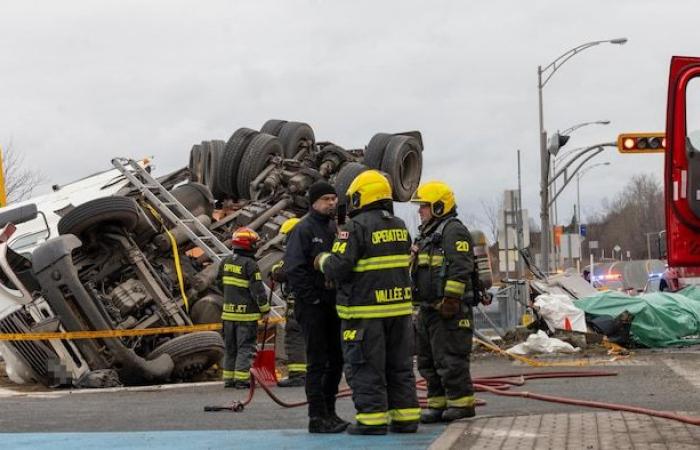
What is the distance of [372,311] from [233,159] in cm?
1117

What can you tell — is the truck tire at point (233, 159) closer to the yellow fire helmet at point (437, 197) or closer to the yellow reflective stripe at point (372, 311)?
the yellow fire helmet at point (437, 197)

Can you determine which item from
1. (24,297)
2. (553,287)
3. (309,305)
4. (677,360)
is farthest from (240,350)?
(553,287)

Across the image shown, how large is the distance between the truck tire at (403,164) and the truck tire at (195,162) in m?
3.35

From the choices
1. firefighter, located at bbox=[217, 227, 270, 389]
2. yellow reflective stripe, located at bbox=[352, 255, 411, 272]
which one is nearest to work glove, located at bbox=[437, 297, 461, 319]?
yellow reflective stripe, located at bbox=[352, 255, 411, 272]

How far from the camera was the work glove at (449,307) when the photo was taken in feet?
28.2

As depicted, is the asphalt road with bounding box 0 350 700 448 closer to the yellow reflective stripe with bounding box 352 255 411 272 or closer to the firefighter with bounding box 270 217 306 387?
the firefighter with bounding box 270 217 306 387

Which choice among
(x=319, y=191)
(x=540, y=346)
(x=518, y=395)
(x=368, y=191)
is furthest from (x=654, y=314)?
(x=368, y=191)

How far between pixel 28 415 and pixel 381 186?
4385 mm

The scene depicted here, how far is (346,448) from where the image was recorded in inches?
304

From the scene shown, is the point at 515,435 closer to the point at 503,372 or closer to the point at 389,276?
the point at 389,276

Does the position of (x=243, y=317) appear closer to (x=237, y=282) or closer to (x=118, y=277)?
(x=237, y=282)

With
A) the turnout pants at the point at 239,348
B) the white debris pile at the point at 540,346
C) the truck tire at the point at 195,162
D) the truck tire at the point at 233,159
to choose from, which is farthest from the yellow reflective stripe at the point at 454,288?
the truck tire at the point at 195,162

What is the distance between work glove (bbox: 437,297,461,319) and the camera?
28.2 ft

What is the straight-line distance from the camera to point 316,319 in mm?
8656
